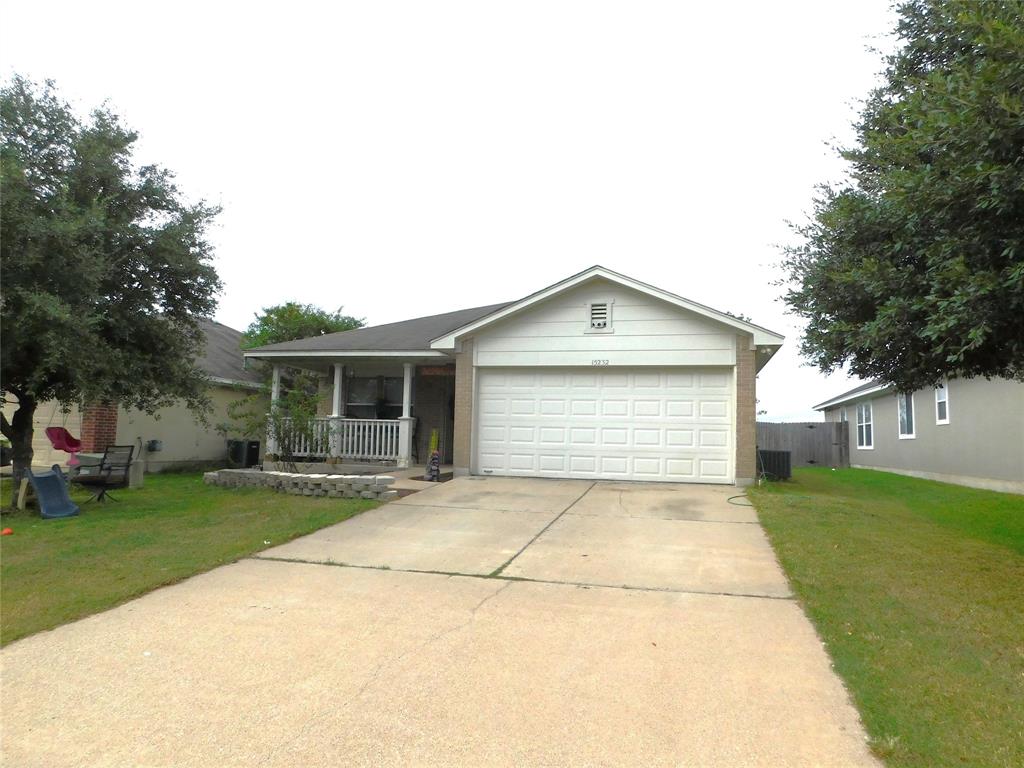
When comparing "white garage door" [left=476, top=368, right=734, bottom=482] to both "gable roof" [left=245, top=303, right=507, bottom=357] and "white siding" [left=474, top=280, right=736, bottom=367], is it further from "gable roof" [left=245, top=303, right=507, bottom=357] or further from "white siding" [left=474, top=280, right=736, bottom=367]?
"gable roof" [left=245, top=303, right=507, bottom=357]

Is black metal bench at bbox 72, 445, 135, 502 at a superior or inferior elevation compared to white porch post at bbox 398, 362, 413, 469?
inferior

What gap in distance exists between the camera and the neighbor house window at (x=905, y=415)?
1966cm

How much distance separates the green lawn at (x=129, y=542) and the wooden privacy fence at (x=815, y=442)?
21.4 meters

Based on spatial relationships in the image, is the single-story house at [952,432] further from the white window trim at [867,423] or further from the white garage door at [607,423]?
the white garage door at [607,423]

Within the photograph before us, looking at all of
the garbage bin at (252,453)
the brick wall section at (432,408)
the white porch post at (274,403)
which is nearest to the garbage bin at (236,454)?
the garbage bin at (252,453)

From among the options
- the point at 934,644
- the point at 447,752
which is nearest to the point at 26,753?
the point at 447,752

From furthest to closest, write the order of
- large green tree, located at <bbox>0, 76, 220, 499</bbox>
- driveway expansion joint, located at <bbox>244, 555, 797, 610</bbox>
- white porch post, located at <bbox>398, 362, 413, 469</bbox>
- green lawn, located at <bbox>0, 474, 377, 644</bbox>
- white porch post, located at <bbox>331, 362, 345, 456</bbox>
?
white porch post, located at <bbox>331, 362, 345, 456</bbox> < white porch post, located at <bbox>398, 362, 413, 469</bbox> < large green tree, located at <bbox>0, 76, 220, 499</bbox> < driveway expansion joint, located at <bbox>244, 555, 797, 610</bbox> < green lawn, located at <bbox>0, 474, 377, 644</bbox>

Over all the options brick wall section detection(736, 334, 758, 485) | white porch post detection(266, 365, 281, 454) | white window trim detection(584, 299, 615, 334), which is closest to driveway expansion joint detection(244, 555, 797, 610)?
brick wall section detection(736, 334, 758, 485)

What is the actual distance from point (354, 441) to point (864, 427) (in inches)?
780

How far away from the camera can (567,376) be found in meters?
13.4

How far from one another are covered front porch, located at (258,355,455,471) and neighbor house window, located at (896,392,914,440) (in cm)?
1391

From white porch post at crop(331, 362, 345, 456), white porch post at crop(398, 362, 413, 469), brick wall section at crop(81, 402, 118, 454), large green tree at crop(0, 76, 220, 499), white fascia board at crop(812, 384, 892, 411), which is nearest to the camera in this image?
large green tree at crop(0, 76, 220, 499)

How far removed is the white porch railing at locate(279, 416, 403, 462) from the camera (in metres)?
14.5

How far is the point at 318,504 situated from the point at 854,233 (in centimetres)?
797
